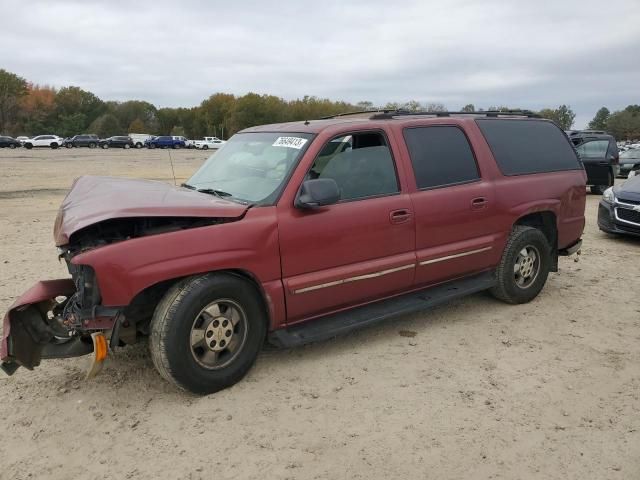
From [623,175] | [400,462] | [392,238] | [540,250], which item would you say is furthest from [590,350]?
[623,175]

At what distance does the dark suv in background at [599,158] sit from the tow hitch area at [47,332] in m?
14.4

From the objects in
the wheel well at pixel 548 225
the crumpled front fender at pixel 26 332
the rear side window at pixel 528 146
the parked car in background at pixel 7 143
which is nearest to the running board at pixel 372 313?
the wheel well at pixel 548 225

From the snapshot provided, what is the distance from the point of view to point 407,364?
13.3ft

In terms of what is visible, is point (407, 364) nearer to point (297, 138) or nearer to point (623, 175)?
point (297, 138)

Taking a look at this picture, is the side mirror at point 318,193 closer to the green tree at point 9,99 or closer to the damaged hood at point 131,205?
the damaged hood at point 131,205

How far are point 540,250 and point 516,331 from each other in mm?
1130

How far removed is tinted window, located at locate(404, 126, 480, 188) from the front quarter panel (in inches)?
58.3

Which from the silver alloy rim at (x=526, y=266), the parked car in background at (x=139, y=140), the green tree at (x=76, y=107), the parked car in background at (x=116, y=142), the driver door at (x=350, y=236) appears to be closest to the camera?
the driver door at (x=350, y=236)

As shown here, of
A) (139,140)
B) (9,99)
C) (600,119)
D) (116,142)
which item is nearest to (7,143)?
(116,142)

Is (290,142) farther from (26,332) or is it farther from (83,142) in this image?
(83,142)

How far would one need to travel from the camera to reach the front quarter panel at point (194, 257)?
10.4 ft

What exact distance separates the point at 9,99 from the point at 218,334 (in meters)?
111

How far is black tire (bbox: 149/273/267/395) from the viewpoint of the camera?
3338 millimetres

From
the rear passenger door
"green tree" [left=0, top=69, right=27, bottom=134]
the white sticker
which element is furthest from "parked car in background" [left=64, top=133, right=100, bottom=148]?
the rear passenger door
